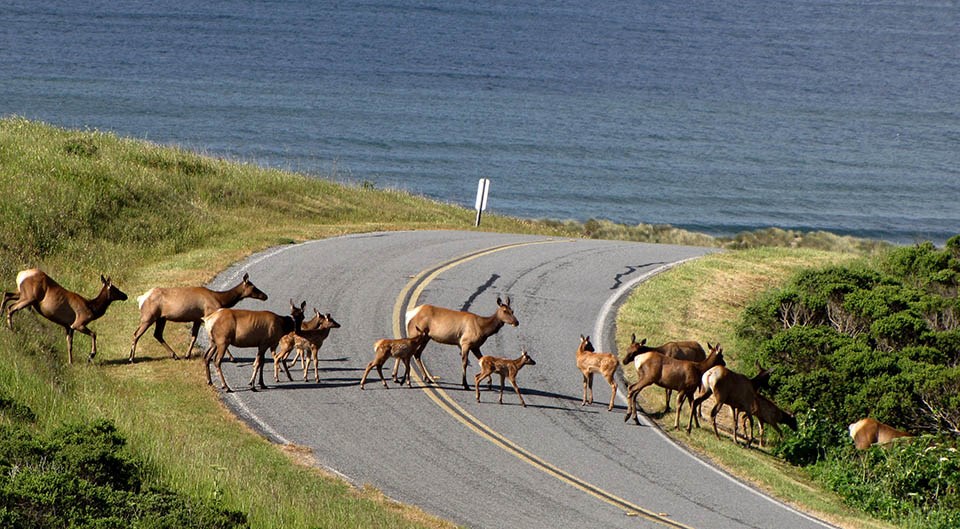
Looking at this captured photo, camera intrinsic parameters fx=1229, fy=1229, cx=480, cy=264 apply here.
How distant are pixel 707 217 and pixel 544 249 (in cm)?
4436

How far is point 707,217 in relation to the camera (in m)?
79.5

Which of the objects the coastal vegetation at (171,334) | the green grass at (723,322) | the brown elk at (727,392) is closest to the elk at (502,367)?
the green grass at (723,322)

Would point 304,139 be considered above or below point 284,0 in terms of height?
below

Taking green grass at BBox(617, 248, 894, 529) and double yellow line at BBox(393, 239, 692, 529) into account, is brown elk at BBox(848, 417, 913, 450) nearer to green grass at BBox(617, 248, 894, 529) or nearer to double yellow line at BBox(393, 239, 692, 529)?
green grass at BBox(617, 248, 894, 529)

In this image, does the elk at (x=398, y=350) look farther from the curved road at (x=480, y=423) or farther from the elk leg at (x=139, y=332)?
the elk leg at (x=139, y=332)

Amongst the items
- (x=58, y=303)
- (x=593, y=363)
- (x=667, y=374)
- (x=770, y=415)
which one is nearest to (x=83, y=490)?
(x=58, y=303)

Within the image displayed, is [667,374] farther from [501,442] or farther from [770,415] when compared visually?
[501,442]

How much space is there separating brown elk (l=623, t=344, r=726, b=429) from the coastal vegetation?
0.99m

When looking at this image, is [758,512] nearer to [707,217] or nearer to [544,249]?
[544,249]

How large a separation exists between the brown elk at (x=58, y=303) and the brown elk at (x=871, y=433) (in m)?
13.8

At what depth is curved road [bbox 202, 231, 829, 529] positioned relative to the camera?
17906 millimetres

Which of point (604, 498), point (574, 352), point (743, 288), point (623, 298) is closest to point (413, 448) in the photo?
point (604, 498)

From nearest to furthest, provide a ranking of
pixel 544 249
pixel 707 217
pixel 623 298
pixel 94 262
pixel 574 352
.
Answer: pixel 574 352, pixel 94 262, pixel 623 298, pixel 544 249, pixel 707 217

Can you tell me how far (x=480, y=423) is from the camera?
68.3ft
